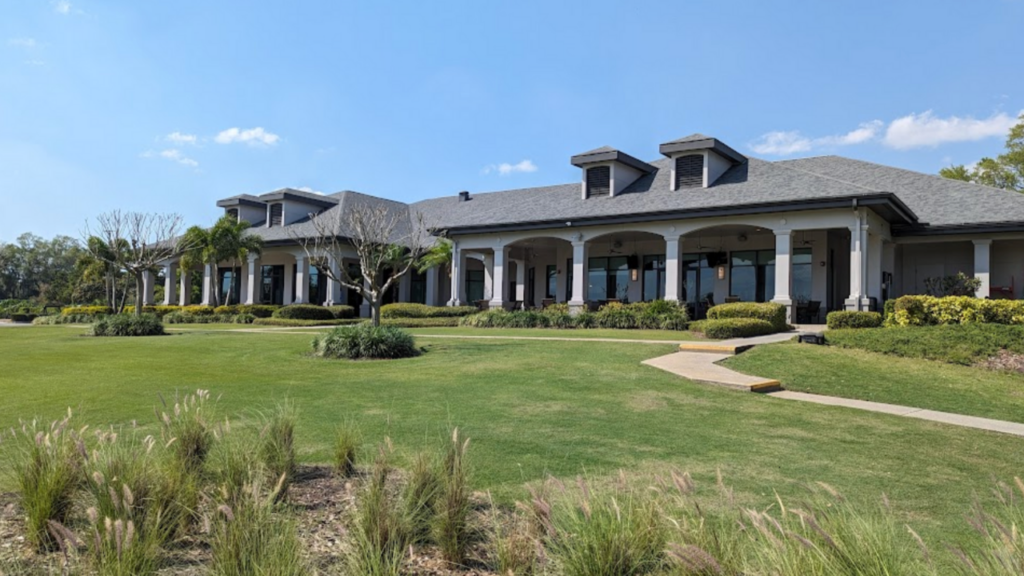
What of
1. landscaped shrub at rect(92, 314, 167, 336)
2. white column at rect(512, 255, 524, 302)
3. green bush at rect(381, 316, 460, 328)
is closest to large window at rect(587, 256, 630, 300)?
white column at rect(512, 255, 524, 302)

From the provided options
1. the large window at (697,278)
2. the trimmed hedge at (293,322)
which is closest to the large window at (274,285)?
the trimmed hedge at (293,322)

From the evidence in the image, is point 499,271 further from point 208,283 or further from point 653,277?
point 208,283

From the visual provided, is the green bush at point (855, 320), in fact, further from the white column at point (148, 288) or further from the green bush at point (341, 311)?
the white column at point (148, 288)

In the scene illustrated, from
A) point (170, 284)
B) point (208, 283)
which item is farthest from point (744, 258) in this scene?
point (170, 284)

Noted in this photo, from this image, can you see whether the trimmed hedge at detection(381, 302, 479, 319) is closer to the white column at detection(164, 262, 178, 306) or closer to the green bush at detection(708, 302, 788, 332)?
the green bush at detection(708, 302, 788, 332)

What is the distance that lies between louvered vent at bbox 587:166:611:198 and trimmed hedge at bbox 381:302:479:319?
7427 millimetres

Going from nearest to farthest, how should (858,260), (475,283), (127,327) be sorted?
(858,260), (127,327), (475,283)

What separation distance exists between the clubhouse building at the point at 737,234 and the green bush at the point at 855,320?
204cm

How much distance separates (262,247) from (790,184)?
89.7 ft

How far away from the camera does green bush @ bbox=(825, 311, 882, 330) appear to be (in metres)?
18.5

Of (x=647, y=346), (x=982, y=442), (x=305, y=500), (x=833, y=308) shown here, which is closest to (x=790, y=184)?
Answer: (x=833, y=308)

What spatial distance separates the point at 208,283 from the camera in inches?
1572

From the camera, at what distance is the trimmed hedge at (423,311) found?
27.4 meters

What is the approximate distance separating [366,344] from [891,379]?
9.67m
